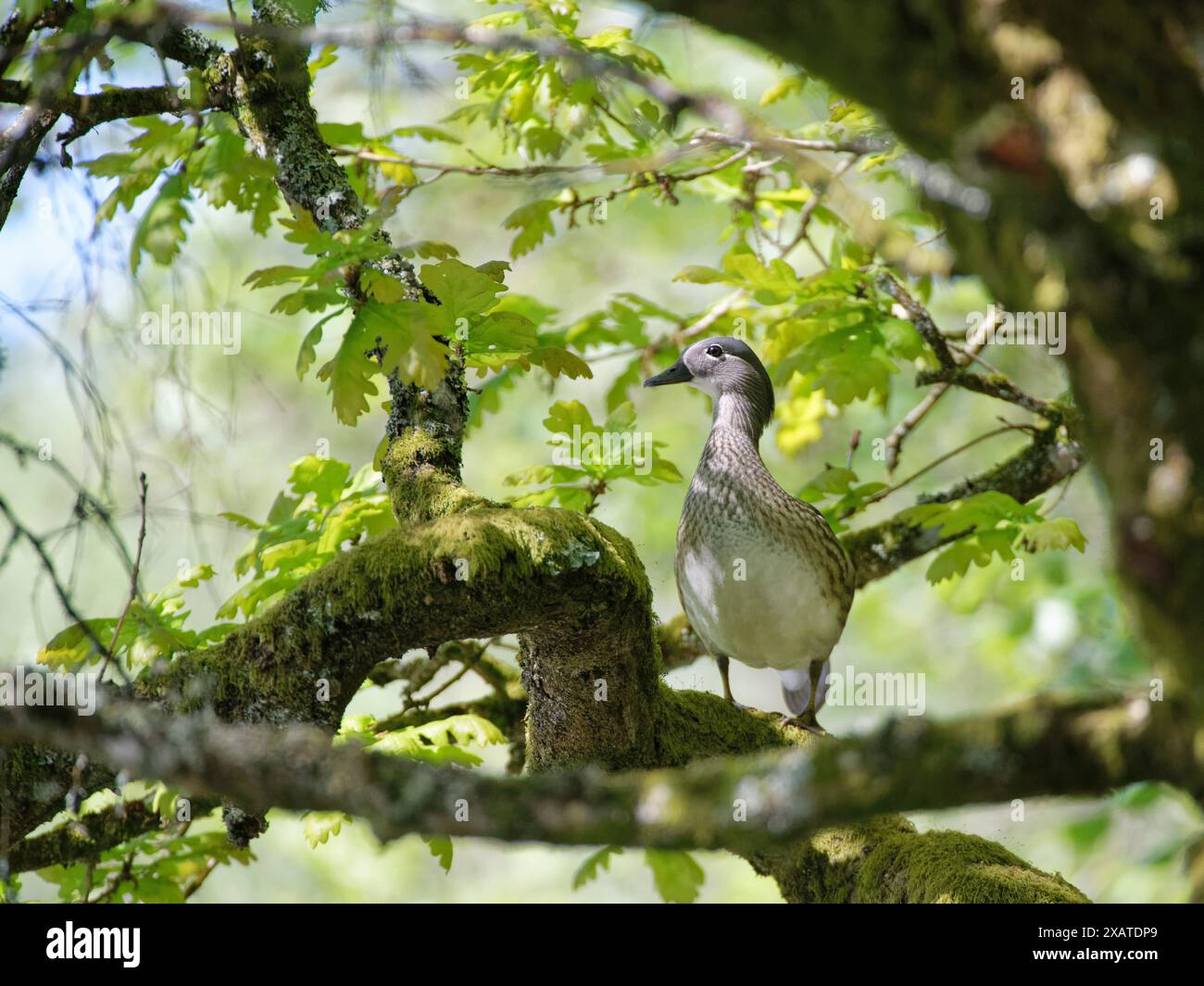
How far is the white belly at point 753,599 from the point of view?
15.4 ft

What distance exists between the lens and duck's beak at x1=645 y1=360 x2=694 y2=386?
5.49 m

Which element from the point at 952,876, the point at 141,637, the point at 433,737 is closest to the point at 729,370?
the point at 433,737

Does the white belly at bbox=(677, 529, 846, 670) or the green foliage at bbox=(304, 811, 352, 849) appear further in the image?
the white belly at bbox=(677, 529, 846, 670)

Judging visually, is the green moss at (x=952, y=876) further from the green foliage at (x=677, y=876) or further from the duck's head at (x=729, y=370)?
the duck's head at (x=729, y=370)

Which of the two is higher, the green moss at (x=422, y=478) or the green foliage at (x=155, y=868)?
the green moss at (x=422, y=478)

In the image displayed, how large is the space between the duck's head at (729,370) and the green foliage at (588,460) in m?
1.46

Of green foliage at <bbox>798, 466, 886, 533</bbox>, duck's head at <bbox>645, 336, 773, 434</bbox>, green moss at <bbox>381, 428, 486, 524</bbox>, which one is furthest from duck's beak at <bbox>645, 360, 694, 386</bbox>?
green moss at <bbox>381, 428, 486, 524</bbox>

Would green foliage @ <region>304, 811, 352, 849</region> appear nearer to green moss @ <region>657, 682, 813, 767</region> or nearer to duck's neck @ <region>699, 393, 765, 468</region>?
green moss @ <region>657, 682, 813, 767</region>

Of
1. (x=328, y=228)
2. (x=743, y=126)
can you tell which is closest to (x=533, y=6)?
(x=328, y=228)

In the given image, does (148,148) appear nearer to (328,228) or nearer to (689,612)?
(328,228)

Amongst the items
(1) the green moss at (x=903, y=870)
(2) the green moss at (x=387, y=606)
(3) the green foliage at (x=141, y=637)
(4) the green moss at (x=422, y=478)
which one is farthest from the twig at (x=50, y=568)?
(1) the green moss at (x=903, y=870)

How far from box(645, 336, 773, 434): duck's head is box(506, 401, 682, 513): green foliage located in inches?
57.5

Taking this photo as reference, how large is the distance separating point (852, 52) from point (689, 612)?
3720 mm

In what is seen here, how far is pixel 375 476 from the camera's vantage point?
14.8ft
